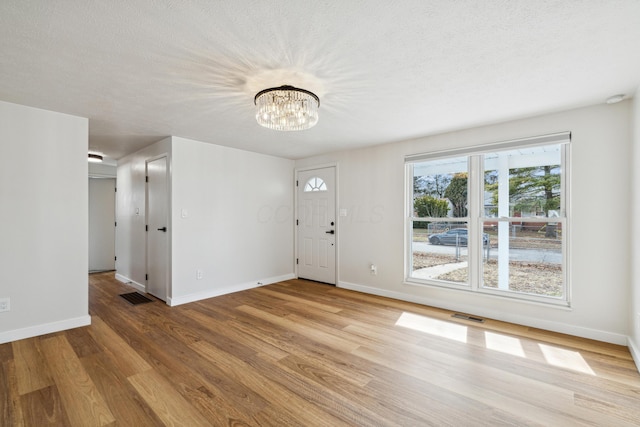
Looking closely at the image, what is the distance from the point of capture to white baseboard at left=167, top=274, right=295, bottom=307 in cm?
396

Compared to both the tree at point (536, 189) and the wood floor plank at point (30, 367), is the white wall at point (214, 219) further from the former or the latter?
the tree at point (536, 189)

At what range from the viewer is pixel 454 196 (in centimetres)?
384

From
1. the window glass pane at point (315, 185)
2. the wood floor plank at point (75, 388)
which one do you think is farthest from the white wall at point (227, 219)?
the wood floor plank at point (75, 388)

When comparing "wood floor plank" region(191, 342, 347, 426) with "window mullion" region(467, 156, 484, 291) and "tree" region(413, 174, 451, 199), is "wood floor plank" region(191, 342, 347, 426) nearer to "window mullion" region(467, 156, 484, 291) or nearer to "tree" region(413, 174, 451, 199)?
"window mullion" region(467, 156, 484, 291)

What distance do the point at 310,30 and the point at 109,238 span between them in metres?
6.82

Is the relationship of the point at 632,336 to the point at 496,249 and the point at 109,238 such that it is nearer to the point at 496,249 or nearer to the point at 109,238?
the point at 496,249

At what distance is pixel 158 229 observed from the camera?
167 inches

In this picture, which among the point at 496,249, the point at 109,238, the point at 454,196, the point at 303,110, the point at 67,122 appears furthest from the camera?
the point at 109,238

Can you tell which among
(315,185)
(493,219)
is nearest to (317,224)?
(315,185)

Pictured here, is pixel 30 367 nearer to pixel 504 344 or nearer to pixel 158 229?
pixel 158 229

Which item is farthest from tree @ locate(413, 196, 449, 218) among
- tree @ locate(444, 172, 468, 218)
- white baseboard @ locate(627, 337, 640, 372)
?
white baseboard @ locate(627, 337, 640, 372)

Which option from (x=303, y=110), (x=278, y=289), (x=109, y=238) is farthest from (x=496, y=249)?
(x=109, y=238)

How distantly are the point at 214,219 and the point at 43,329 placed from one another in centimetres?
219

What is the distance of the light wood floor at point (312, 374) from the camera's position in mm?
1787
